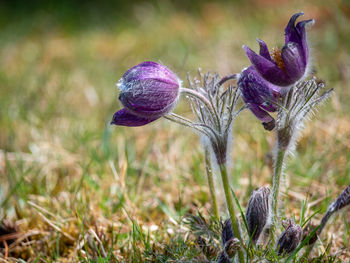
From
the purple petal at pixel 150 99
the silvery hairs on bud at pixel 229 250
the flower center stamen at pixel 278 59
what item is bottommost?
the silvery hairs on bud at pixel 229 250

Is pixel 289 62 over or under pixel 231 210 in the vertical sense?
over

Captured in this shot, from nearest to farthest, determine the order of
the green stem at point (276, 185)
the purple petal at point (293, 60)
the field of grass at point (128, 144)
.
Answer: the purple petal at point (293, 60), the green stem at point (276, 185), the field of grass at point (128, 144)

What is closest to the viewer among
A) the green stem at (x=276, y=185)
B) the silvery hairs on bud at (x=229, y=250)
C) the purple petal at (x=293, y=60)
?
the purple petal at (x=293, y=60)

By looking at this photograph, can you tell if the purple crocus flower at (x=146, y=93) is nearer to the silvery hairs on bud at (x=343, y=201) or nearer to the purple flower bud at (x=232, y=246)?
the purple flower bud at (x=232, y=246)

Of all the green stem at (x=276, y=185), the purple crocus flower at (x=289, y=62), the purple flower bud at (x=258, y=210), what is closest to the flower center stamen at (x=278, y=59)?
the purple crocus flower at (x=289, y=62)

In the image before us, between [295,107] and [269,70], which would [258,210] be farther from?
[269,70]

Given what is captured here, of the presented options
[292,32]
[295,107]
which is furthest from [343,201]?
[292,32]

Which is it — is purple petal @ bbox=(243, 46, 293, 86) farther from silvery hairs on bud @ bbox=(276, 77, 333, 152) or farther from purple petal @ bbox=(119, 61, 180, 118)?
purple petal @ bbox=(119, 61, 180, 118)
